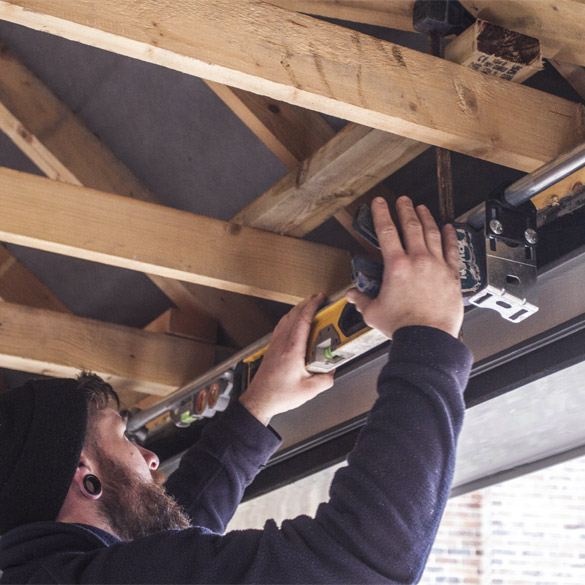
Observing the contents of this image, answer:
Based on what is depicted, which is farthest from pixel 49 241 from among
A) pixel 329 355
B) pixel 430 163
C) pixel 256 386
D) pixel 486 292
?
pixel 486 292

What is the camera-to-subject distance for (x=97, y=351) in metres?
3.02

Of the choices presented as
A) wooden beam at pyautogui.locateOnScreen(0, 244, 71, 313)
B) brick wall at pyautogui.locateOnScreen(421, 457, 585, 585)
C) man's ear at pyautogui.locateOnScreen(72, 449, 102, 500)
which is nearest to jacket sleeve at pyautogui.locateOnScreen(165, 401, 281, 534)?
man's ear at pyautogui.locateOnScreen(72, 449, 102, 500)

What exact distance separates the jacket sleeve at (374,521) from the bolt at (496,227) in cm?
40

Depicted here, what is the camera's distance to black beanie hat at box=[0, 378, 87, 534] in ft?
5.17

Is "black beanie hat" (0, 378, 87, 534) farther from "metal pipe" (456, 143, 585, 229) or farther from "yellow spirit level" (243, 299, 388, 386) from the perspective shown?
"metal pipe" (456, 143, 585, 229)

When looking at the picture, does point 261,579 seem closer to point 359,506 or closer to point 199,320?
point 359,506

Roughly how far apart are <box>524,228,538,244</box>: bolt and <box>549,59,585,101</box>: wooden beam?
0.47m

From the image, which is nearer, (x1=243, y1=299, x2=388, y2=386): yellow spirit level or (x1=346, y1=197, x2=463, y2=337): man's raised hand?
(x1=346, y1=197, x2=463, y2=337): man's raised hand

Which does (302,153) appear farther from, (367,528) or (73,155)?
(367,528)

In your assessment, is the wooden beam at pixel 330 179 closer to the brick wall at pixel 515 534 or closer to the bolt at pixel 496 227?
the bolt at pixel 496 227

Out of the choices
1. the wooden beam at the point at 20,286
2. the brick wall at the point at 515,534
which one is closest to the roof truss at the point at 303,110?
the wooden beam at the point at 20,286

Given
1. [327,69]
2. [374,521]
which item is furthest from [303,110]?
[374,521]

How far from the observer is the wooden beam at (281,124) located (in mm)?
2377

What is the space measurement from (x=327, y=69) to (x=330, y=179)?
61cm
